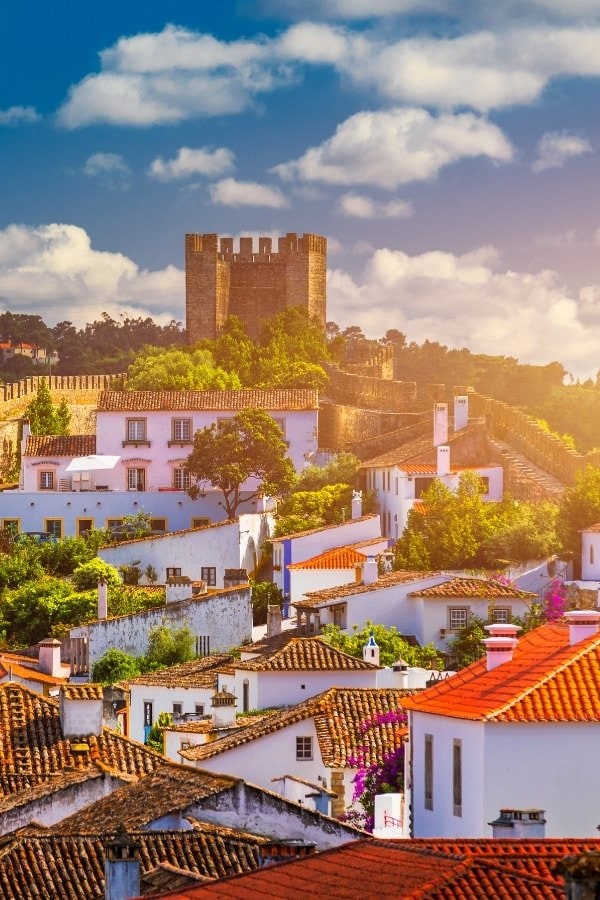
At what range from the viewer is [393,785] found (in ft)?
115

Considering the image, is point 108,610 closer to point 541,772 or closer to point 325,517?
point 325,517

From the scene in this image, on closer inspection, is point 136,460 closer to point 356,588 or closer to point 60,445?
point 60,445

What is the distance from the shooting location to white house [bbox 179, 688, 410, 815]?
37844mm

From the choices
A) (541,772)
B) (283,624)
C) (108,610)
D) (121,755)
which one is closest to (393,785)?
(121,755)

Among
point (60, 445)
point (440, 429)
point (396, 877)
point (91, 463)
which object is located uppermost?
point (440, 429)

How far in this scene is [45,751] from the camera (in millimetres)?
35719

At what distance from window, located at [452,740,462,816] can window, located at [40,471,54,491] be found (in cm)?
4533

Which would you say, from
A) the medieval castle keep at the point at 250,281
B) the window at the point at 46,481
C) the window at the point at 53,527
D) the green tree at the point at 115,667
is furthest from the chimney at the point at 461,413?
the medieval castle keep at the point at 250,281

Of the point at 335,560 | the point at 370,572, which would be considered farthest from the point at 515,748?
the point at 335,560

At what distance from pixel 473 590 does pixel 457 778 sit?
2585 cm

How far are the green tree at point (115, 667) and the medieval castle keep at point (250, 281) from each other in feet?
140

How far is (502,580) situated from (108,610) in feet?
35.1

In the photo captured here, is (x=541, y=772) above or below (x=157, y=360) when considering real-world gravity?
below

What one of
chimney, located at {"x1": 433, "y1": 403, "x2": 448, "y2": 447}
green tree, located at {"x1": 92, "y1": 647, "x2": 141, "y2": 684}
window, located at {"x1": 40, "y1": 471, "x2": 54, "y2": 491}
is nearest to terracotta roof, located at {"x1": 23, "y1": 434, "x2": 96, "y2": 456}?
window, located at {"x1": 40, "y1": 471, "x2": 54, "y2": 491}
